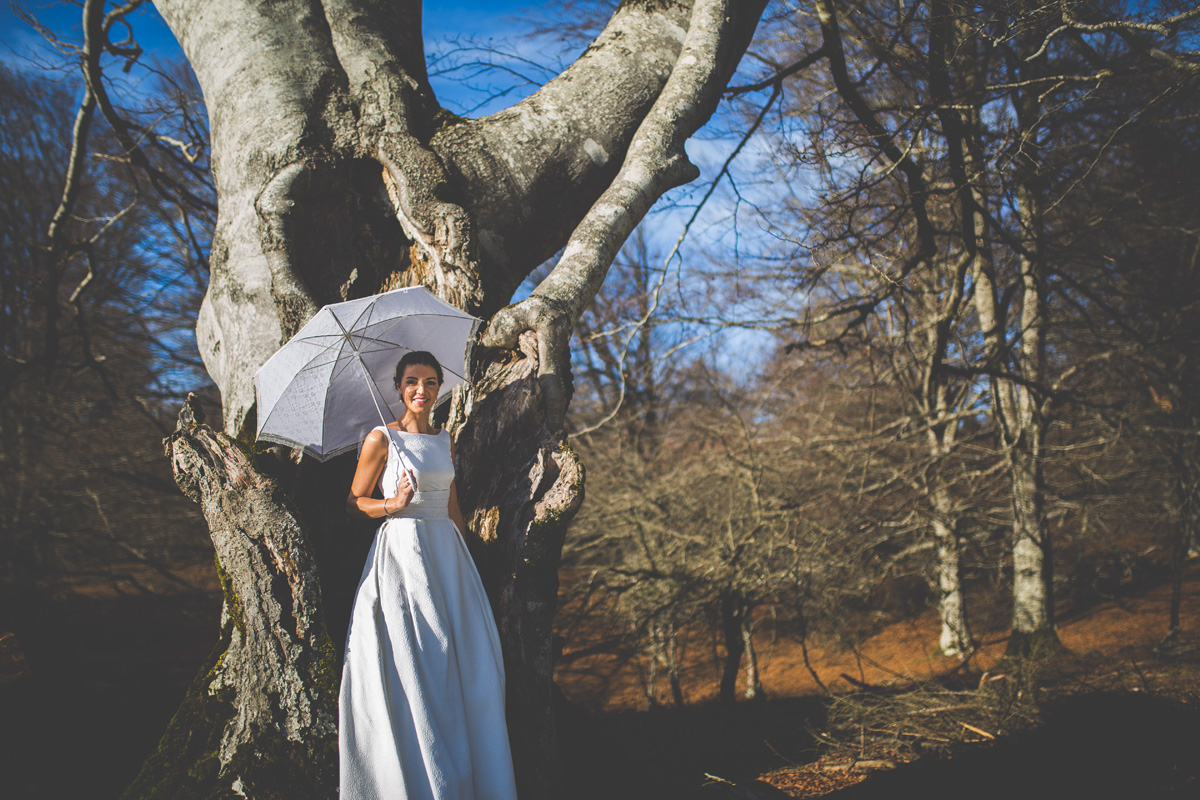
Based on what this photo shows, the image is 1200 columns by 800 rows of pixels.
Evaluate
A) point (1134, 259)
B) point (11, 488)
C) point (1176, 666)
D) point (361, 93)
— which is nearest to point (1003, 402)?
point (1134, 259)

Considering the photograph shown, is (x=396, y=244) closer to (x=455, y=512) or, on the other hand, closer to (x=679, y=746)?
(x=455, y=512)

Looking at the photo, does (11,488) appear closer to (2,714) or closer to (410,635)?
(2,714)

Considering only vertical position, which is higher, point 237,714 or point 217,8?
point 217,8

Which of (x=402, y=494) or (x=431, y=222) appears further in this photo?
(x=431, y=222)

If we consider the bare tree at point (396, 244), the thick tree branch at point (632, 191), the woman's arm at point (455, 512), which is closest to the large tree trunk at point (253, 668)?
the bare tree at point (396, 244)

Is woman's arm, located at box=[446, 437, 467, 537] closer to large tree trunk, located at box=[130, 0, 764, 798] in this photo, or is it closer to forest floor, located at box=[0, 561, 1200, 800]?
large tree trunk, located at box=[130, 0, 764, 798]

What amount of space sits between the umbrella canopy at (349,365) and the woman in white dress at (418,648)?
152 millimetres

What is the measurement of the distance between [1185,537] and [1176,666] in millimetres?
1588

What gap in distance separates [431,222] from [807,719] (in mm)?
4192

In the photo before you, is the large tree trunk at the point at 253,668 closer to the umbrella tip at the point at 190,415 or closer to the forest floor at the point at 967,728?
the umbrella tip at the point at 190,415

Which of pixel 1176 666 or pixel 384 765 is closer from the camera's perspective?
pixel 384 765

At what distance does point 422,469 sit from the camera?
2168 mm

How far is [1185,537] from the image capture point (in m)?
5.76

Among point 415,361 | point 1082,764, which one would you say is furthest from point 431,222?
point 1082,764
